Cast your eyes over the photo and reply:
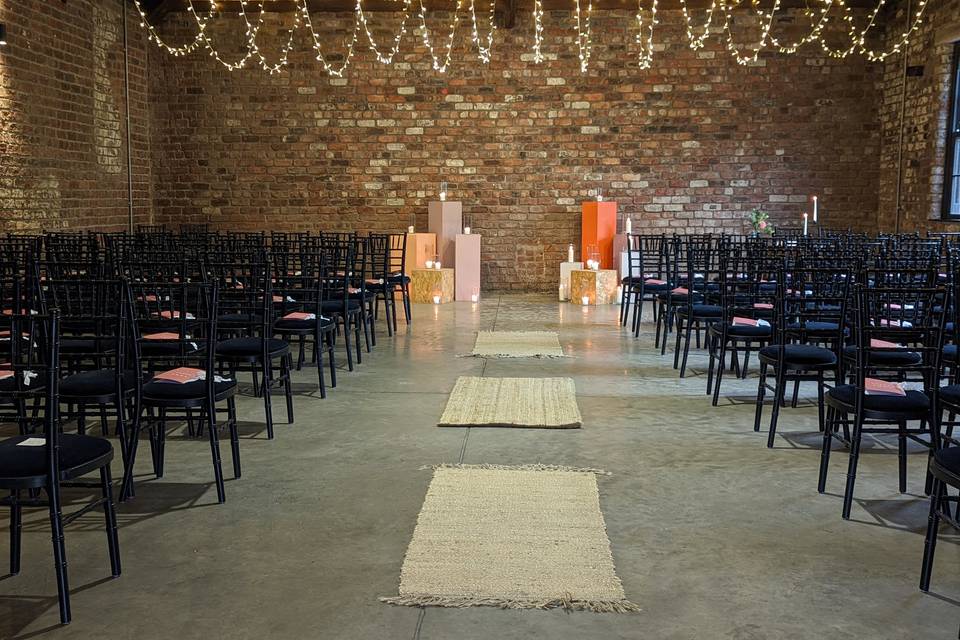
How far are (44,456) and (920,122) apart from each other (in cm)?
1230

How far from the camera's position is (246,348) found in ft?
17.4

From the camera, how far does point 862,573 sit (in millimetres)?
3379

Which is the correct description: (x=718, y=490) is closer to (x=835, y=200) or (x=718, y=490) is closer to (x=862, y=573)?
(x=862, y=573)

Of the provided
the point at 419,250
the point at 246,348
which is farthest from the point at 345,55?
the point at 246,348

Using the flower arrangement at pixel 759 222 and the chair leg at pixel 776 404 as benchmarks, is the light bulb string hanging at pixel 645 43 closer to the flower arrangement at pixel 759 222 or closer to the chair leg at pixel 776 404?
the flower arrangement at pixel 759 222

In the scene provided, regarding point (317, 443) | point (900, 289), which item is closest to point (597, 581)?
point (900, 289)

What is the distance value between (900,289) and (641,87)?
1049cm

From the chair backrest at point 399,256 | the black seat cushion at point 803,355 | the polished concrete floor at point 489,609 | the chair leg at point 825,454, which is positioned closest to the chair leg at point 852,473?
the polished concrete floor at point 489,609

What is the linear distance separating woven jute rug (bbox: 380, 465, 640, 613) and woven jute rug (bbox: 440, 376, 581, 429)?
99 centimetres

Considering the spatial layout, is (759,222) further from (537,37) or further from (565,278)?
(537,37)

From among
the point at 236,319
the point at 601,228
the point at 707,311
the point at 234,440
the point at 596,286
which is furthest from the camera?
the point at 601,228

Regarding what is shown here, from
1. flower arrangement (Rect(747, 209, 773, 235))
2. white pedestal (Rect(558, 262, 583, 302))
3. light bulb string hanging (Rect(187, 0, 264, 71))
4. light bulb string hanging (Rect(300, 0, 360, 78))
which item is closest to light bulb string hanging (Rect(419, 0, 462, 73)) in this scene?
light bulb string hanging (Rect(300, 0, 360, 78))

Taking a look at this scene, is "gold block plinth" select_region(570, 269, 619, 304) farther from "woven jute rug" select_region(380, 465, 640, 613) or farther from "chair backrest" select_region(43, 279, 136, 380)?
"woven jute rug" select_region(380, 465, 640, 613)

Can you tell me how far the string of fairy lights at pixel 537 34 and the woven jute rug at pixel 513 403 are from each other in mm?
8234
